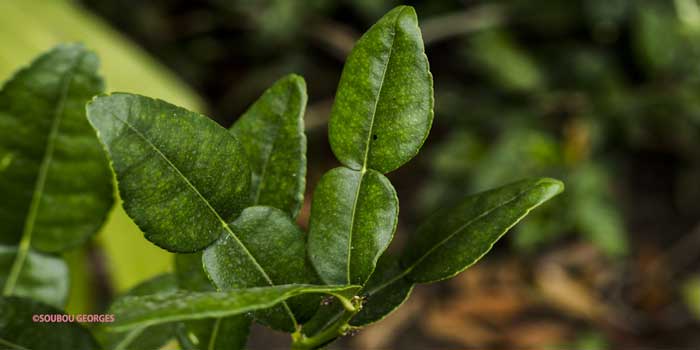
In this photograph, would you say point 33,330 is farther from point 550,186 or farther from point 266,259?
point 550,186

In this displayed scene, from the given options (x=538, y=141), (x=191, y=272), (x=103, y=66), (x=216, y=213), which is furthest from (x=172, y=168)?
(x=538, y=141)

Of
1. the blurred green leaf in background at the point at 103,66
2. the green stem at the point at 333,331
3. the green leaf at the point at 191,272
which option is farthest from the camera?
the blurred green leaf in background at the point at 103,66

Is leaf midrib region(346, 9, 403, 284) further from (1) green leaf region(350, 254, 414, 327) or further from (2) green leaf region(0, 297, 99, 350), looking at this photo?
(2) green leaf region(0, 297, 99, 350)

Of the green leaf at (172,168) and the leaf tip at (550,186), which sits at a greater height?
the green leaf at (172,168)

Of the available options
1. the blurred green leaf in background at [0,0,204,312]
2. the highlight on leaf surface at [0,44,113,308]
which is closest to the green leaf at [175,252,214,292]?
the highlight on leaf surface at [0,44,113,308]

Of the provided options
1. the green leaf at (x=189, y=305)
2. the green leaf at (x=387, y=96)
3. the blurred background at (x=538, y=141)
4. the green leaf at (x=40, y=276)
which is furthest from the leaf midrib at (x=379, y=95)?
the blurred background at (x=538, y=141)

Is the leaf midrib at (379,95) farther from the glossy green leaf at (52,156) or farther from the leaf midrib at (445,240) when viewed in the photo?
the glossy green leaf at (52,156)
